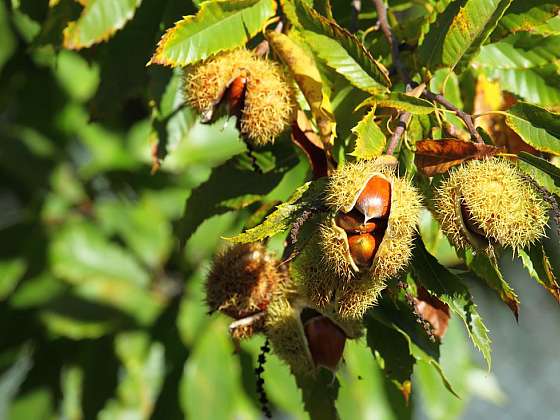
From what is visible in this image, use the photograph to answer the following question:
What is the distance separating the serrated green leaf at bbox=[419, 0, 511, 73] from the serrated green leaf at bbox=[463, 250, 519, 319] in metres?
0.29

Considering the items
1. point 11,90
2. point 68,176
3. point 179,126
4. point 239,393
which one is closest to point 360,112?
point 179,126

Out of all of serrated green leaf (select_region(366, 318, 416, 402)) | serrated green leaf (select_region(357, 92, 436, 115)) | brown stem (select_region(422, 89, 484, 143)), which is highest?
serrated green leaf (select_region(357, 92, 436, 115))

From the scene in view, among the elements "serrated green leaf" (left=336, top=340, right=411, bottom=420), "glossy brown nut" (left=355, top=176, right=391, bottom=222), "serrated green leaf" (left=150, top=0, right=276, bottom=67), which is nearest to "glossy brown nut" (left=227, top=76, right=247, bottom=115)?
"serrated green leaf" (left=150, top=0, right=276, bottom=67)

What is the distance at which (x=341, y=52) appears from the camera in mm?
1162

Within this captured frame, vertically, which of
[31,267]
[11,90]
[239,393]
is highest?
[11,90]

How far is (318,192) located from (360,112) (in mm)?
225

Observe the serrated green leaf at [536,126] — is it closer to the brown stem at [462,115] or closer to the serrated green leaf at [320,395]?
the brown stem at [462,115]

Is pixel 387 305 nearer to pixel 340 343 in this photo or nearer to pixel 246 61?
pixel 340 343

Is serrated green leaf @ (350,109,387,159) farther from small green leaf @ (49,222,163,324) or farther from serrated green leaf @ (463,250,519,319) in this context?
small green leaf @ (49,222,163,324)

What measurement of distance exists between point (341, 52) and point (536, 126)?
299mm

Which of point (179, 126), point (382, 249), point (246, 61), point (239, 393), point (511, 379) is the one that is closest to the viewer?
point (382, 249)

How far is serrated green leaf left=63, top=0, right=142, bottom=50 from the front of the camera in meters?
1.37

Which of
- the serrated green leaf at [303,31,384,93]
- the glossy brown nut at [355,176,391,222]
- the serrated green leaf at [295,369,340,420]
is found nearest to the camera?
the glossy brown nut at [355,176,391,222]

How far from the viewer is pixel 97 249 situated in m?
2.18
